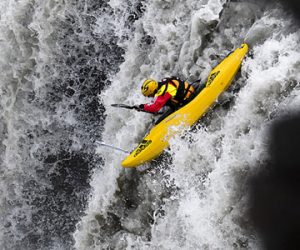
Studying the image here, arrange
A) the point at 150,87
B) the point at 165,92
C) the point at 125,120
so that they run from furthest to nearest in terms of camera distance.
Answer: the point at 125,120
the point at 165,92
the point at 150,87

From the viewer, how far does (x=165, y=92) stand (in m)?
6.06

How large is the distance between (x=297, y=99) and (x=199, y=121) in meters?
1.53

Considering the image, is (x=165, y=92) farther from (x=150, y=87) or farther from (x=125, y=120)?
(x=125, y=120)

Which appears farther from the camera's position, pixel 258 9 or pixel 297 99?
pixel 258 9

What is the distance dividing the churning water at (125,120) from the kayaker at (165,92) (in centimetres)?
50

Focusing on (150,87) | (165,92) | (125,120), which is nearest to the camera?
(150,87)

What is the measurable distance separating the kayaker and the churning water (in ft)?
1.62

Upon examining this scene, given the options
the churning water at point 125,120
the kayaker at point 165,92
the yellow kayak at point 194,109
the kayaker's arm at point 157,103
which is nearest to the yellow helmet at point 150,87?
the kayaker at point 165,92

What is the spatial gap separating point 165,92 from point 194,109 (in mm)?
506

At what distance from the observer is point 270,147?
17.3ft

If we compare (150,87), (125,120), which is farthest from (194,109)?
(125,120)

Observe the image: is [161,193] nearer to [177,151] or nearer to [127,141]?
[177,151]

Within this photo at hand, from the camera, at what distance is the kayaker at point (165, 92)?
599 cm

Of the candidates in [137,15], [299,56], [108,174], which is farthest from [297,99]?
[137,15]
